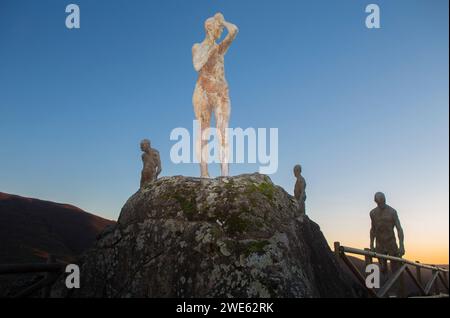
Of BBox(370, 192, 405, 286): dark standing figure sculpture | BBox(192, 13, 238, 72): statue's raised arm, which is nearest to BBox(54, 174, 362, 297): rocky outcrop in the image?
BBox(370, 192, 405, 286): dark standing figure sculpture

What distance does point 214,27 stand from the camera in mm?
8422

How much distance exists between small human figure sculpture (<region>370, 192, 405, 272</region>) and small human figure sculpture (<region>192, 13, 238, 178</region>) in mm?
3882

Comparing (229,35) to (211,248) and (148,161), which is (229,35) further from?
(211,248)

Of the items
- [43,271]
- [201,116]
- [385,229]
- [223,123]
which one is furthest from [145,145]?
[385,229]

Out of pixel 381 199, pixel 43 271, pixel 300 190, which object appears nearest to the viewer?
pixel 43 271

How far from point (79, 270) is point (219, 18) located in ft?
19.1

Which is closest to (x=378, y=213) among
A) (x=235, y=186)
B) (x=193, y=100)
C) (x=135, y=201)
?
(x=235, y=186)

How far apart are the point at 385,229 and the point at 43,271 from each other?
24.2ft

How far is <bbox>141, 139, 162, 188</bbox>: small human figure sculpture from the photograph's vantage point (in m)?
11.3

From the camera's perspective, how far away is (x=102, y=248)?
639cm

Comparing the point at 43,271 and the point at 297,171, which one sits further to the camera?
the point at 297,171

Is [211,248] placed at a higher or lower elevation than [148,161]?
lower

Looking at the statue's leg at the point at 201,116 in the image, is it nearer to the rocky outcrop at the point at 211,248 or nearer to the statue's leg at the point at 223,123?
the statue's leg at the point at 223,123
